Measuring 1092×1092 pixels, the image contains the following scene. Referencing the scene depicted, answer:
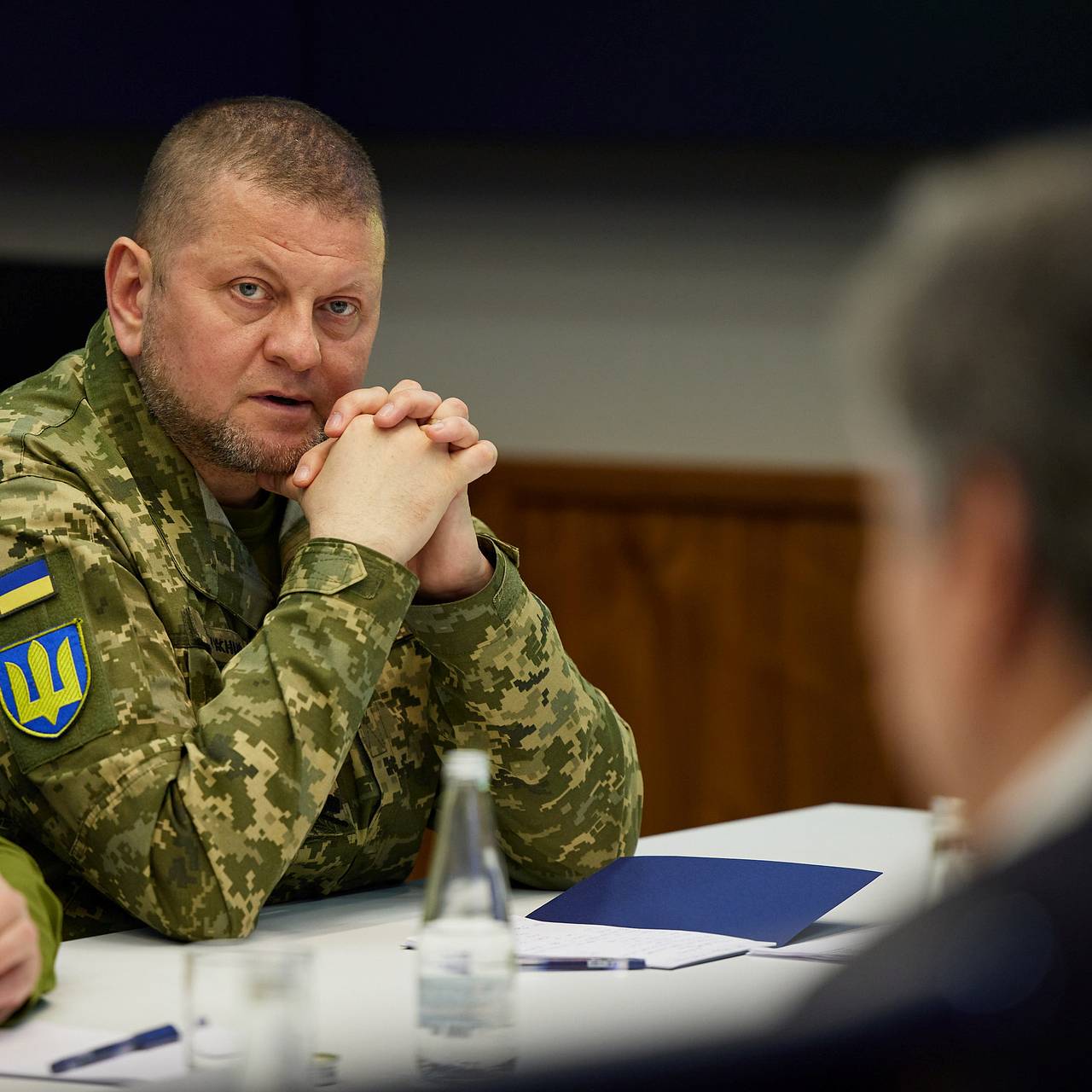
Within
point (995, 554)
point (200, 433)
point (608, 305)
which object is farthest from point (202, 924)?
point (608, 305)

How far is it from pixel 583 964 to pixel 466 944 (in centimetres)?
29

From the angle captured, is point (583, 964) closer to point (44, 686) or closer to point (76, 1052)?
point (76, 1052)

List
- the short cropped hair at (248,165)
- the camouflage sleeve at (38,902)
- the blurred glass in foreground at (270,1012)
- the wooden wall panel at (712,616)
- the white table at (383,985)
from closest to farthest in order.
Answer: the blurred glass in foreground at (270,1012)
the white table at (383,985)
the camouflage sleeve at (38,902)
the short cropped hair at (248,165)
the wooden wall panel at (712,616)

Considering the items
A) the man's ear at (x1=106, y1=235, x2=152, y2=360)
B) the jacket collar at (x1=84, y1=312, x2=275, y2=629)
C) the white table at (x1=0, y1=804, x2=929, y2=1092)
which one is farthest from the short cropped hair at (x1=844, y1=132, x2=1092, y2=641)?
the man's ear at (x1=106, y1=235, x2=152, y2=360)

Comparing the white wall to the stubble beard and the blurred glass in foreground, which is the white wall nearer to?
the stubble beard

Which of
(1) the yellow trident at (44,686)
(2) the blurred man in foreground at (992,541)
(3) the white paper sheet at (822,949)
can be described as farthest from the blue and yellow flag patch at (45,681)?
(2) the blurred man in foreground at (992,541)

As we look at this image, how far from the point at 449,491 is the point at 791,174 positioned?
2306mm

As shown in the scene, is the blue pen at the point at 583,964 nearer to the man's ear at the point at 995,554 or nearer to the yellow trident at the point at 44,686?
the yellow trident at the point at 44,686

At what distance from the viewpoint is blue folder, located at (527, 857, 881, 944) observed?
1504 mm

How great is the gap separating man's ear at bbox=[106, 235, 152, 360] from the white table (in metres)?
0.63

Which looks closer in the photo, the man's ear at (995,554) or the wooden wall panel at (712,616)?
the man's ear at (995,554)

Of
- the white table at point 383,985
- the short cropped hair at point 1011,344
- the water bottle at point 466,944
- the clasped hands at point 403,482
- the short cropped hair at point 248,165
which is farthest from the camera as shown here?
the short cropped hair at point 248,165

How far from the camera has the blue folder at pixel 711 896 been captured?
1.50 meters

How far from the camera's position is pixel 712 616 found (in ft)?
12.6
